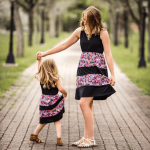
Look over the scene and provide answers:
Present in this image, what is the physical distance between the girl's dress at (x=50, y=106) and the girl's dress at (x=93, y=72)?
1.16ft

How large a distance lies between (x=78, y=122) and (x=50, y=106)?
1546 mm

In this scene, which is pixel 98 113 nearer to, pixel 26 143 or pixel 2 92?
pixel 26 143

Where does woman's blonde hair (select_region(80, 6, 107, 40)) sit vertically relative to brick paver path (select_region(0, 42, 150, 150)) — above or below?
above

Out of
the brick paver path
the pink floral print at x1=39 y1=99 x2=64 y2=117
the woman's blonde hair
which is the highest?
the woman's blonde hair

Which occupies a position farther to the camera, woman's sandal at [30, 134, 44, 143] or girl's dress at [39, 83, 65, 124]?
woman's sandal at [30, 134, 44, 143]

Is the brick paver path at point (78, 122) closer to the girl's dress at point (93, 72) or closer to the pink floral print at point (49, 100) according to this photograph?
the pink floral print at point (49, 100)

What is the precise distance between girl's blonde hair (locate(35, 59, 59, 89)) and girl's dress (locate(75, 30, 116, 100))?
344 millimetres

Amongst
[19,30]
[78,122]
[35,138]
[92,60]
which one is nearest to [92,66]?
[92,60]

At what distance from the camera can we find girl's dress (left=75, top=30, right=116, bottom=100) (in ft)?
14.5

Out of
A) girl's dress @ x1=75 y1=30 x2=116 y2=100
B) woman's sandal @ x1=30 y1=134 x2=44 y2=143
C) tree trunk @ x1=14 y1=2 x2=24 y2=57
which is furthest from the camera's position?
tree trunk @ x1=14 y1=2 x2=24 y2=57

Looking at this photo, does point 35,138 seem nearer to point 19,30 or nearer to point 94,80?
point 94,80

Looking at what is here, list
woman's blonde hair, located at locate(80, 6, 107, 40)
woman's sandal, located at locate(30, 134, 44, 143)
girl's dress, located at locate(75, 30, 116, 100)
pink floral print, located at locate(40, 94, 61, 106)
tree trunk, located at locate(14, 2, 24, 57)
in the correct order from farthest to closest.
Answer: tree trunk, located at locate(14, 2, 24, 57)
woman's sandal, located at locate(30, 134, 44, 143)
pink floral print, located at locate(40, 94, 61, 106)
girl's dress, located at locate(75, 30, 116, 100)
woman's blonde hair, located at locate(80, 6, 107, 40)

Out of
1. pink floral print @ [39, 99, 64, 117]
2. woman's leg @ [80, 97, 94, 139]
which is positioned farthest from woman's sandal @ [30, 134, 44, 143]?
woman's leg @ [80, 97, 94, 139]

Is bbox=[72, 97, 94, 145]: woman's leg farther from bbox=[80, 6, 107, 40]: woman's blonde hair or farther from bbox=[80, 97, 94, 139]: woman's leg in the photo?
bbox=[80, 6, 107, 40]: woman's blonde hair
